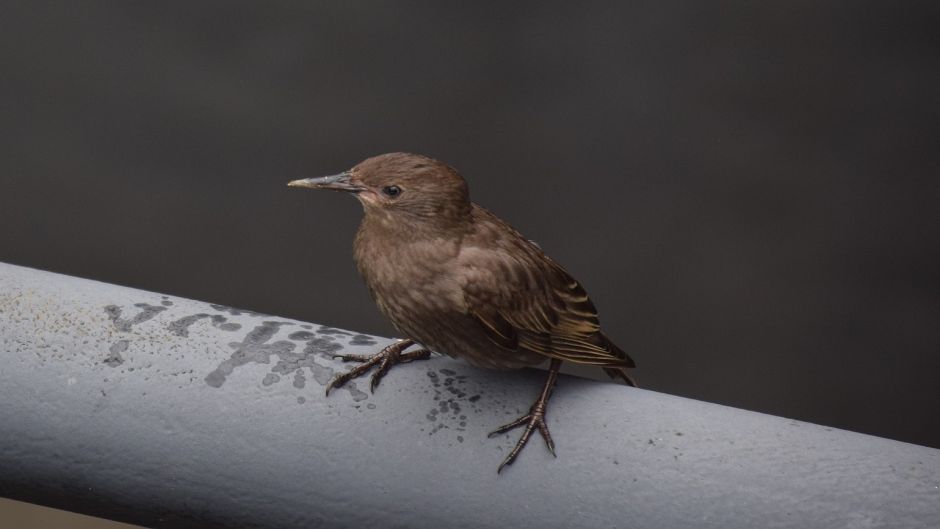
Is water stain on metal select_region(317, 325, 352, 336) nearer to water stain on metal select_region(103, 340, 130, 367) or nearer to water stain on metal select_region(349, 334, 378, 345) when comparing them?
water stain on metal select_region(349, 334, 378, 345)

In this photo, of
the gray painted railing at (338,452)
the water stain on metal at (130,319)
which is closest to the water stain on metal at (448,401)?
the gray painted railing at (338,452)

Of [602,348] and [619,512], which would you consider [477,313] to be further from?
[619,512]

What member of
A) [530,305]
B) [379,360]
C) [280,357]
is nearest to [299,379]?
[280,357]

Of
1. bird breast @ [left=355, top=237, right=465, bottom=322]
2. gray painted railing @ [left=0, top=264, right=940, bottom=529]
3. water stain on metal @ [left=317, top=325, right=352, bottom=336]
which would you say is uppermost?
bird breast @ [left=355, top=237, right=465, bottom=322]

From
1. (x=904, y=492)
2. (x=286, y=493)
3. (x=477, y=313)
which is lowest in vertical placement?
(x=286, y=493)

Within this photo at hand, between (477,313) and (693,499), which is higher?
(477,313)

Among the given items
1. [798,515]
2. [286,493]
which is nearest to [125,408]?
[286,493]

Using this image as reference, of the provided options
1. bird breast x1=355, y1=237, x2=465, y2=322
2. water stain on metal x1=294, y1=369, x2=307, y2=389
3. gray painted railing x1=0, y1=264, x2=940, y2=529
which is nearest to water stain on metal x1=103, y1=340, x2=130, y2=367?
gray painted railing x1=0, y1=264, x2=940, y2=529
